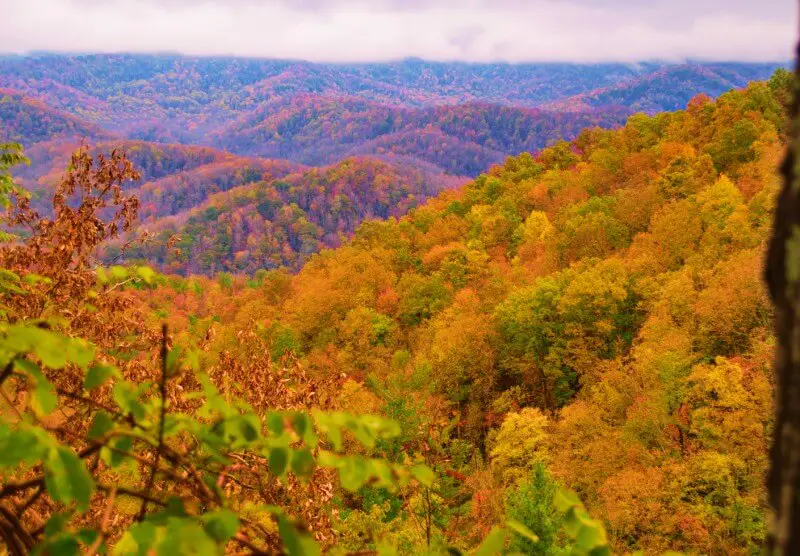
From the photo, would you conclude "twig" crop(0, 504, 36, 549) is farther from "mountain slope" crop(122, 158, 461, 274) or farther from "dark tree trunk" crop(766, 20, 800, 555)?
"mountain slope" crop(122, 158, 461, 274)

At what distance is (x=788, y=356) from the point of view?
1.01 metres

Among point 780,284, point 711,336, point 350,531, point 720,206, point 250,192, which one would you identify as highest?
point 780,284

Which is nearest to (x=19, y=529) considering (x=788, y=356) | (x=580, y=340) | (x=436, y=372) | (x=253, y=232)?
(x=788, y=356)

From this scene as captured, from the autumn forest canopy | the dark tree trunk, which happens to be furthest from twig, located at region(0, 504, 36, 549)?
the dark tree trunk

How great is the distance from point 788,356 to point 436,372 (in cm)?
3456

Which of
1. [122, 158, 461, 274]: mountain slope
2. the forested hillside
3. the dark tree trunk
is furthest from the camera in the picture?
[122, 158, 461, 274]: mountain slope

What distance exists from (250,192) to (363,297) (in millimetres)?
159253

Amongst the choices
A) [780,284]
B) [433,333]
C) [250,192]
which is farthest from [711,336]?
[250,192]

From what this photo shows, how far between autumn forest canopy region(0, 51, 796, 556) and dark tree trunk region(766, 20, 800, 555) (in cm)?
75

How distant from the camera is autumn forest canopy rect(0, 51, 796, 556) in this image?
1759mm

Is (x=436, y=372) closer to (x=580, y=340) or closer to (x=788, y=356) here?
(x=580, y=340)

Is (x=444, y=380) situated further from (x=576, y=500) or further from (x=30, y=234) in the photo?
(x=576, y=500)

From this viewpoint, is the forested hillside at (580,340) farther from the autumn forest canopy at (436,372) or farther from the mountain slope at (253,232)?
the mountain slope at (253,232)

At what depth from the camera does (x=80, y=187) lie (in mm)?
7789
